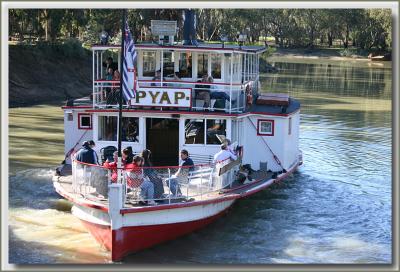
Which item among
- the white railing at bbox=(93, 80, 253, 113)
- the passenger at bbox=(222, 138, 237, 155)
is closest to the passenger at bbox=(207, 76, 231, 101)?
the white railing at bbox=(93, 80, 253, 113)

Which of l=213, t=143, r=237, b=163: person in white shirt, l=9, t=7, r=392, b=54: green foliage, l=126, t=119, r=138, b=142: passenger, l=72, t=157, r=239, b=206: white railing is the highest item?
l=9, t=7, r=392, b=54: green foliage

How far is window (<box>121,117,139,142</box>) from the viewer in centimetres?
1794

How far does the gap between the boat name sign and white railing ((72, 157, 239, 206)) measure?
249cm

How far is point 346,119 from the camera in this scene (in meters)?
36.2

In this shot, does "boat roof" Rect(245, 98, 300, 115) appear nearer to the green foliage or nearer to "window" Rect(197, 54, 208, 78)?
"window" Rect(197, 54, 208, 78)

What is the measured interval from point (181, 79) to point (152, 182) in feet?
16.9

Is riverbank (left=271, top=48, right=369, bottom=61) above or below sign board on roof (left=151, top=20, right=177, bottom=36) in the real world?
below

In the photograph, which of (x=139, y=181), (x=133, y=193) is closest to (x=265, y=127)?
(x=139, y=181)

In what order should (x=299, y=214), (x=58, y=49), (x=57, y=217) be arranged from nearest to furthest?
1. (x=57, y=217)
2. (x=299, y=214)
3. (x=58, y=49)

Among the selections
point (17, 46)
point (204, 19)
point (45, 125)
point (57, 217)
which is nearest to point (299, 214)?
point (57, 217)

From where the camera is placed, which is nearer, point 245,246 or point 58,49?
point 245,246

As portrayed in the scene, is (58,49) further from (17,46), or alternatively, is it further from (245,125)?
(245,125)

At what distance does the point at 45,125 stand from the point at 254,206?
1663cm

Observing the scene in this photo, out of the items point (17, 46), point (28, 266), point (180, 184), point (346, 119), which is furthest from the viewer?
point (17, 46)
